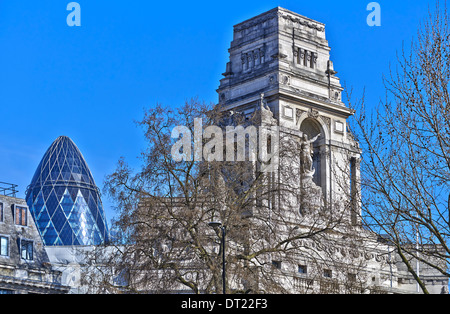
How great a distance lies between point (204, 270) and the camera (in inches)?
2179

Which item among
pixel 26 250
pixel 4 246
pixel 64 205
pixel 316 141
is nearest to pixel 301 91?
pixel 316 141

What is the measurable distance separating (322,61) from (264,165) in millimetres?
51795

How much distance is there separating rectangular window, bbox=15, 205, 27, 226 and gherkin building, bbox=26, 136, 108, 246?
97.4 meters

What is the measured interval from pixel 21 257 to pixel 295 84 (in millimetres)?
34894

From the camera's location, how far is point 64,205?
7387 inches

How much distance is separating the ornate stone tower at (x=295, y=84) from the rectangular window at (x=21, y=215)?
25964mm

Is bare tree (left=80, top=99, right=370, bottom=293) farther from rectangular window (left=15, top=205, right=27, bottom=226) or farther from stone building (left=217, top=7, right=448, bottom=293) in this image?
stone building (left=217, top=7, right=448, bottom=293)

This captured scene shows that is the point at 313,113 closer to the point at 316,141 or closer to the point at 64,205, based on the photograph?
the point at 316,141

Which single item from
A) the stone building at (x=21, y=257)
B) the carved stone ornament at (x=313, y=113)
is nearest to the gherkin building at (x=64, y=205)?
the carved stone ornament at (x=313, y=113)

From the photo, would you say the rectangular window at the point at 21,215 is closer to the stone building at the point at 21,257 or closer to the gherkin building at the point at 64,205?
the stone building at the point at 21,257
